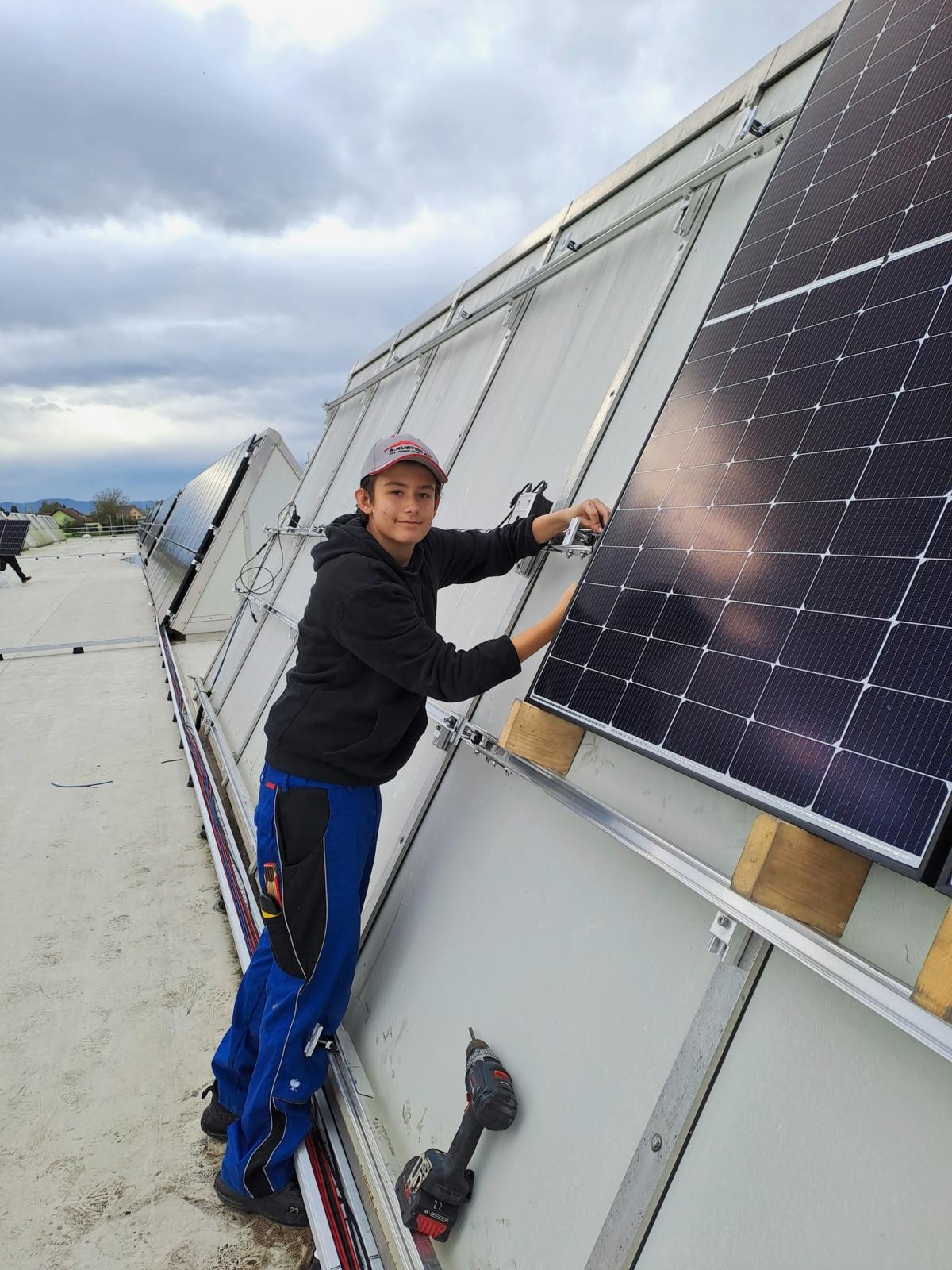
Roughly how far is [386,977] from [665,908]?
162 centimetres

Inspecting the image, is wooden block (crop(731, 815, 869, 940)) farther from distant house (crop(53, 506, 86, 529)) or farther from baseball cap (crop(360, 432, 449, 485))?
distant house (crop(53, 506, 86, 529))

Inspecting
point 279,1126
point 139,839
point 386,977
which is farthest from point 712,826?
point 139,839

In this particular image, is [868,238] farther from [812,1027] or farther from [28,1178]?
[28,1178]

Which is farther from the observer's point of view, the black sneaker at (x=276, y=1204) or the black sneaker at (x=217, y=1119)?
the black sneaker at (x=217, y=1119)

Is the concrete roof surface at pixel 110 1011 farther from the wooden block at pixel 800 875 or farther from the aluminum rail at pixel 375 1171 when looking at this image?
the wooden block at pixel 800 875

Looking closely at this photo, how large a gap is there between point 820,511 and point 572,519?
1.08 m

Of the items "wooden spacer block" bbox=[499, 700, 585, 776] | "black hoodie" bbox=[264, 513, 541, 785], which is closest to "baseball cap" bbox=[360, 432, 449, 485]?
"black hoodie" bbox=[264, 513, 541, 785]

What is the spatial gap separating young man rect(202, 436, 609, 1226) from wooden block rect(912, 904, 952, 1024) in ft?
5.59

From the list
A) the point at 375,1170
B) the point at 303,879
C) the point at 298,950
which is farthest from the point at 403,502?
the point at 375,1170

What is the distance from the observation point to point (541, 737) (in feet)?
7.73

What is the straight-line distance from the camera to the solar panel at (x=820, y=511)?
1.43 meters

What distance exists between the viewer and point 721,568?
1909 mm

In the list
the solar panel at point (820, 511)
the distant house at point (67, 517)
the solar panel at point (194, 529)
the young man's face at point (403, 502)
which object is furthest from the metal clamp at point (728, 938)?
the distant house at point (67, 517)

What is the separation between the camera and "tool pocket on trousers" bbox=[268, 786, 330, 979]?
106 inches
